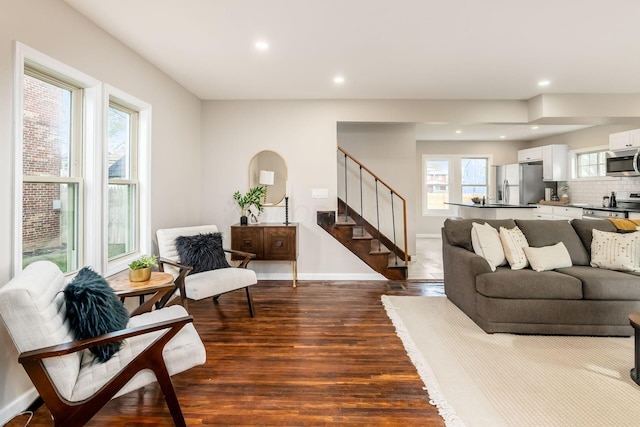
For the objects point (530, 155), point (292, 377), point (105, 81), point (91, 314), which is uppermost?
point (530, 155)

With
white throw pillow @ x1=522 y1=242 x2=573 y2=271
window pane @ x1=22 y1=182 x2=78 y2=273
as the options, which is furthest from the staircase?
window pane @ x1=22 y1=182 x2=78 y2=273

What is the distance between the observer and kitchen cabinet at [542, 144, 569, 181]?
694 cm

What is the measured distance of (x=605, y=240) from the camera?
312 cm

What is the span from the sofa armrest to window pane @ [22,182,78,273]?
131 inches

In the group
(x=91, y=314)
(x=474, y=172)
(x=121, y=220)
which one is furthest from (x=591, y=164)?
(x=91, y=314)

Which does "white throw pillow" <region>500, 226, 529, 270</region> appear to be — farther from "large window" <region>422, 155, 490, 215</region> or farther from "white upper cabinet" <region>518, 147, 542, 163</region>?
"large window" <region>422, 155, 490, 215</region>

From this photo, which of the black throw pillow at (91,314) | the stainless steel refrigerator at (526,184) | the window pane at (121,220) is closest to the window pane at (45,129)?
the window pane at (121,220)

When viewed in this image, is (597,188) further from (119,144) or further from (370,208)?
(119,144)

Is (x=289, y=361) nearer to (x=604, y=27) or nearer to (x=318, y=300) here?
(x=318, y=300)

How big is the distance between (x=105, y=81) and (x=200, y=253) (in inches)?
67.8

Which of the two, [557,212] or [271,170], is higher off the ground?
[271,170]

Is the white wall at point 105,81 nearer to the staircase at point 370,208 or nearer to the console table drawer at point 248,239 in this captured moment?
the console table drawer at point 248,239

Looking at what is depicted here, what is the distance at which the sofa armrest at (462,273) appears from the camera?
2.96 meters

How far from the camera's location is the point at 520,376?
2.14 m
